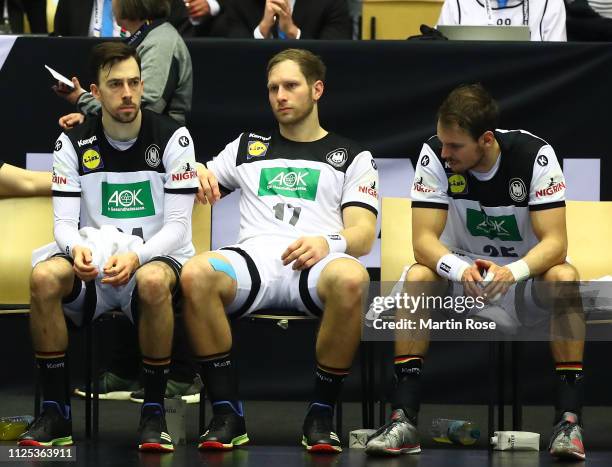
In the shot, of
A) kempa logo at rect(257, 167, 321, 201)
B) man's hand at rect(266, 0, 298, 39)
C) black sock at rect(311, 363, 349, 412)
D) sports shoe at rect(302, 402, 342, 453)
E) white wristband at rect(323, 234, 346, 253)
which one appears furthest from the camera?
man's hand at rect(266, 0, 298, 39)

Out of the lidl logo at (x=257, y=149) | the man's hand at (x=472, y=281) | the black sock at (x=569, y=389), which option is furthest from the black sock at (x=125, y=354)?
the black sock at (x=569, y=389)

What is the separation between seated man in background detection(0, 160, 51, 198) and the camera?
5.39 m

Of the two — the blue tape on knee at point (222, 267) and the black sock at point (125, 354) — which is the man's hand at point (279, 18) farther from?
the blue tape on knee at point (222, 267)

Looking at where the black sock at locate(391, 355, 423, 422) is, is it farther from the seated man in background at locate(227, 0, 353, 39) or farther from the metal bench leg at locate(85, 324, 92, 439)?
the seated man in background at locate(227, 0, 353, 39)

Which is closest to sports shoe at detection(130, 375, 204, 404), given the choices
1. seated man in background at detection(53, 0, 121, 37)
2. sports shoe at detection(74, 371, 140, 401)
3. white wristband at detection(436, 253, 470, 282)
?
sports shoe at detection(74, 371, 140, 401)

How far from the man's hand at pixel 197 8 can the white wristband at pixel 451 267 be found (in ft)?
8.38

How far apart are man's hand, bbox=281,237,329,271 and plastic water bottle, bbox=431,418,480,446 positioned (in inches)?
37.0

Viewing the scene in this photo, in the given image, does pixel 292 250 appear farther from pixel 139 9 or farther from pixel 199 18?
pixel 199 18

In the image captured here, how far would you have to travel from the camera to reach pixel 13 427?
481cm

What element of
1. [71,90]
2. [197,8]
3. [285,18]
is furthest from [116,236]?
[197,8]

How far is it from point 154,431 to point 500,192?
168cm

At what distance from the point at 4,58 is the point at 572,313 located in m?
3.14

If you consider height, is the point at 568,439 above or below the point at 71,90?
below

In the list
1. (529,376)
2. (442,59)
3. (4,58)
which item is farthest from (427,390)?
(4,58)
